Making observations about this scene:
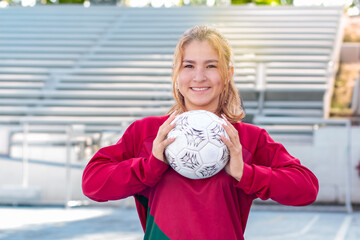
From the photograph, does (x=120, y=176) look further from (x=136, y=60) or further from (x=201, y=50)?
(x=136, y=60)

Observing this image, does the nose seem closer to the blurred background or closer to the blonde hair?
the blonde hair

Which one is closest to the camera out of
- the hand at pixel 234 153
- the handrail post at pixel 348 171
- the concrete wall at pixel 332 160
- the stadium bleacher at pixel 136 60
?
the hand at pixel 234 153

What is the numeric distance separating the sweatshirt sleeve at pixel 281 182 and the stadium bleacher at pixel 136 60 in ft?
31.9

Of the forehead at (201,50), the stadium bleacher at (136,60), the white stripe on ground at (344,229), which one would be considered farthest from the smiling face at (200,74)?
the stadium bleacher at (136,60)

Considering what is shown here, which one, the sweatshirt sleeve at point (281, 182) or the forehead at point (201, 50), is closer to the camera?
the sweatshirt sleeve at point (281, 182)

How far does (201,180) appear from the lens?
2.13 metres

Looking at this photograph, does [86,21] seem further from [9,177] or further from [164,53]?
[9,177]

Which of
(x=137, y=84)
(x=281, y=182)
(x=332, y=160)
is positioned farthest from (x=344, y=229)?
(x=137, y=84)

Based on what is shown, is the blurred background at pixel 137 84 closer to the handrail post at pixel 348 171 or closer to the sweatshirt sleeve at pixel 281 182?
the handrail post at pixel 348 171

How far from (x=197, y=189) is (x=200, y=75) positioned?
39 cm

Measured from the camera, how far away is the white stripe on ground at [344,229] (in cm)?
684

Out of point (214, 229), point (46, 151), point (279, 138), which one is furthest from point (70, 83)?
point (214, 229)

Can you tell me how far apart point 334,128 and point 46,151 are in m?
4.86

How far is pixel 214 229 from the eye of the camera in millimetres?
2068
